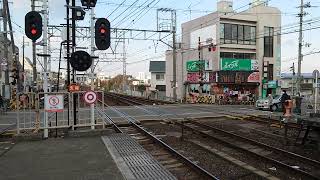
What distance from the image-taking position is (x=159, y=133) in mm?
17344

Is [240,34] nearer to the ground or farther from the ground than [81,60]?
farther from the ground

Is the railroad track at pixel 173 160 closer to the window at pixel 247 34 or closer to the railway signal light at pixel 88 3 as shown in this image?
the railway signal light at pixel 88 3

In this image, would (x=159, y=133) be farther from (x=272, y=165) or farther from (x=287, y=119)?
(x=272, y=165)

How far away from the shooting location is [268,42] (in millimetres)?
53906

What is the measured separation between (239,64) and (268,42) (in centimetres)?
583

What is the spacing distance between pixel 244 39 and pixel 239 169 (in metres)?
44.1

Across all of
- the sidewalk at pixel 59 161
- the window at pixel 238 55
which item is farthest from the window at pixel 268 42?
the sidewalk at pixel 59 161

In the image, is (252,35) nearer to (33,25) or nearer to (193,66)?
(193,66)

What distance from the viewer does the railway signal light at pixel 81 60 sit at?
14906mm

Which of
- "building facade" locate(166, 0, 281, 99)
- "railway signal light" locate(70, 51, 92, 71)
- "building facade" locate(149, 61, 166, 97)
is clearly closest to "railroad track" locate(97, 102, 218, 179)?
"railway signal light" locate(70, 51, 92, 71)

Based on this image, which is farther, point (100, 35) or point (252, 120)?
point (252, 120)

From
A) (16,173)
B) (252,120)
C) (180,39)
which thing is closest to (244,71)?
(180,39)

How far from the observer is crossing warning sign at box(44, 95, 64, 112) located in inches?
565

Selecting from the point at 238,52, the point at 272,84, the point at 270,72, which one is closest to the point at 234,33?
the point at 238,52
